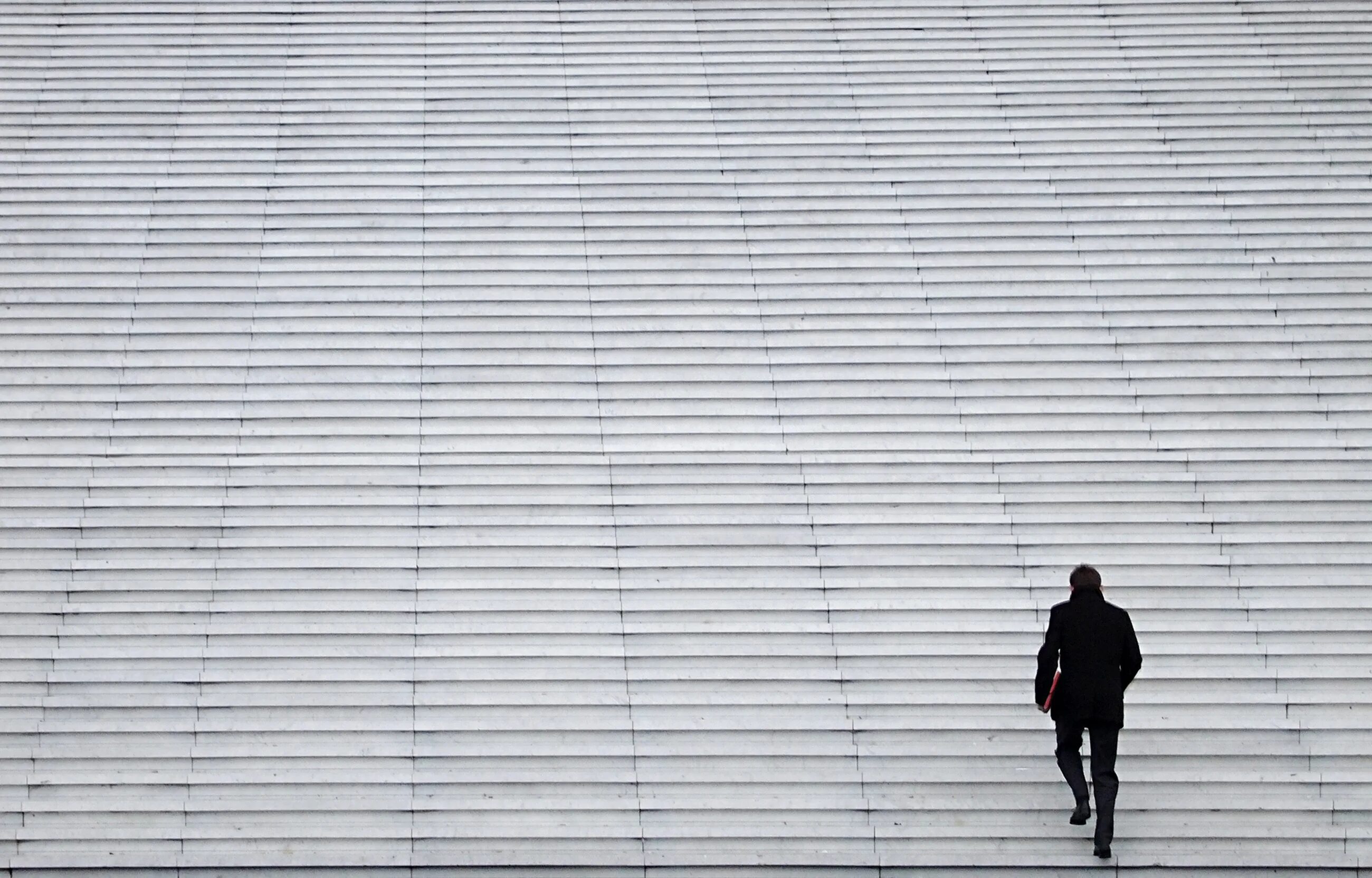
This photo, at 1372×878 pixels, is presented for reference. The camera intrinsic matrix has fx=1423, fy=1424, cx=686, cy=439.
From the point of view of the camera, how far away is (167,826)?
6.59 meters

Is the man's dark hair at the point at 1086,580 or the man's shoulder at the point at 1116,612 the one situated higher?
the man's dark hair at the point at 1086,580

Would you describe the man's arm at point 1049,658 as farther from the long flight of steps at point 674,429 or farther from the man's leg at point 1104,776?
the long flight of steps at point 674,429

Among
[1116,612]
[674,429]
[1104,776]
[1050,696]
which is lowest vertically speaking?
[1104,776]

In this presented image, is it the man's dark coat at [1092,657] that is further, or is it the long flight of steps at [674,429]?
the long flight of steps at [674,429]

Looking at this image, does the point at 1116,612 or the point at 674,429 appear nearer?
the point at 1116,612

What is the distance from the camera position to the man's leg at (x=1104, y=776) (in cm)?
611

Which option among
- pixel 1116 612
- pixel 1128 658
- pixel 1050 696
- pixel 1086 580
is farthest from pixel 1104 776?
pixel 1086 580

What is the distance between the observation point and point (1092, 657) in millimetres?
6055

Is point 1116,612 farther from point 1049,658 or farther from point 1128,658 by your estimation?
point 1049,658

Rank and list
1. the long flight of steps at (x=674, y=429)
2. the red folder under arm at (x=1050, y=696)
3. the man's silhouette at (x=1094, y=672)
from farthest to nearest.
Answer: the long flight of steps at (x=674, y=429) → the red folder under arm at (x=1050, y=696) → the man's silhouette at (x=1094, y=672)

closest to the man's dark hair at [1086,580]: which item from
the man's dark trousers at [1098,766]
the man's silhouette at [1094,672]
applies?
the man's silhouette at [1094,672]

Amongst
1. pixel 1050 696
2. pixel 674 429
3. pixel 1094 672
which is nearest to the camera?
pixel 1094 672

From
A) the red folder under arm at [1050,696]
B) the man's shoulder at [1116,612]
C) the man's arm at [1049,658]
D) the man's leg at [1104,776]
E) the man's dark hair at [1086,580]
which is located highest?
the man's dark hair at [1086,580]

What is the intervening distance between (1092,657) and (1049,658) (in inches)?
7.1
